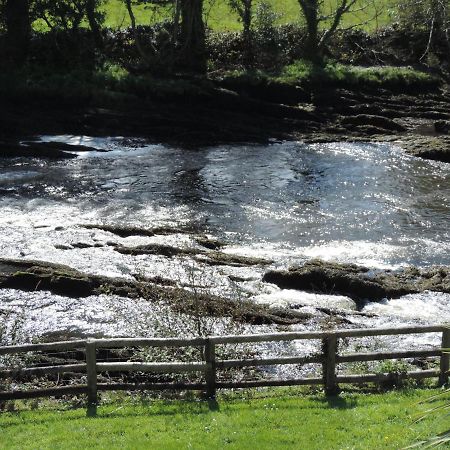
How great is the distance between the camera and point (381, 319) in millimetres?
17281

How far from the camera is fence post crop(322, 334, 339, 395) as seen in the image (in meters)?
12.1

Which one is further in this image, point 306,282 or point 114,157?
point 114,157

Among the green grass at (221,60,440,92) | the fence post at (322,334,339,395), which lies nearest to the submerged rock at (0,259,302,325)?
the fence post at (322,334,339,395)

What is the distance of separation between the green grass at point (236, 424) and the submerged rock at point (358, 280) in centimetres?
637

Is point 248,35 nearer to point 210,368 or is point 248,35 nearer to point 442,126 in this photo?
point 442,126

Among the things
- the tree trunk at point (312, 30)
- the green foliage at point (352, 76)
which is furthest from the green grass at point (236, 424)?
the tree trunk at point (312, 30)

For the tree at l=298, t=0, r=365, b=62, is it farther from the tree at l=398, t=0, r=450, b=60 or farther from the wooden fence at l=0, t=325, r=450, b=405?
the wooden fence at l=0, t=325, r=450, b=405

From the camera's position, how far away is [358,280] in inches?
744

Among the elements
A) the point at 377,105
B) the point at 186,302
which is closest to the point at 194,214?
the point at 186,302

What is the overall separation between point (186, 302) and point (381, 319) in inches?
177

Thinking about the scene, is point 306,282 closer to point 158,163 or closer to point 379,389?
point 379,389

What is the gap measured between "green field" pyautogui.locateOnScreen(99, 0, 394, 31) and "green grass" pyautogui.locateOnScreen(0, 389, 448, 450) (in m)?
39.7

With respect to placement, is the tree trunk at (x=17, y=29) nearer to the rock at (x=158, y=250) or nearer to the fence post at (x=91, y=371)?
the rock at (x=158, y=250)

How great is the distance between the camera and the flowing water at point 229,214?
58.9ft
